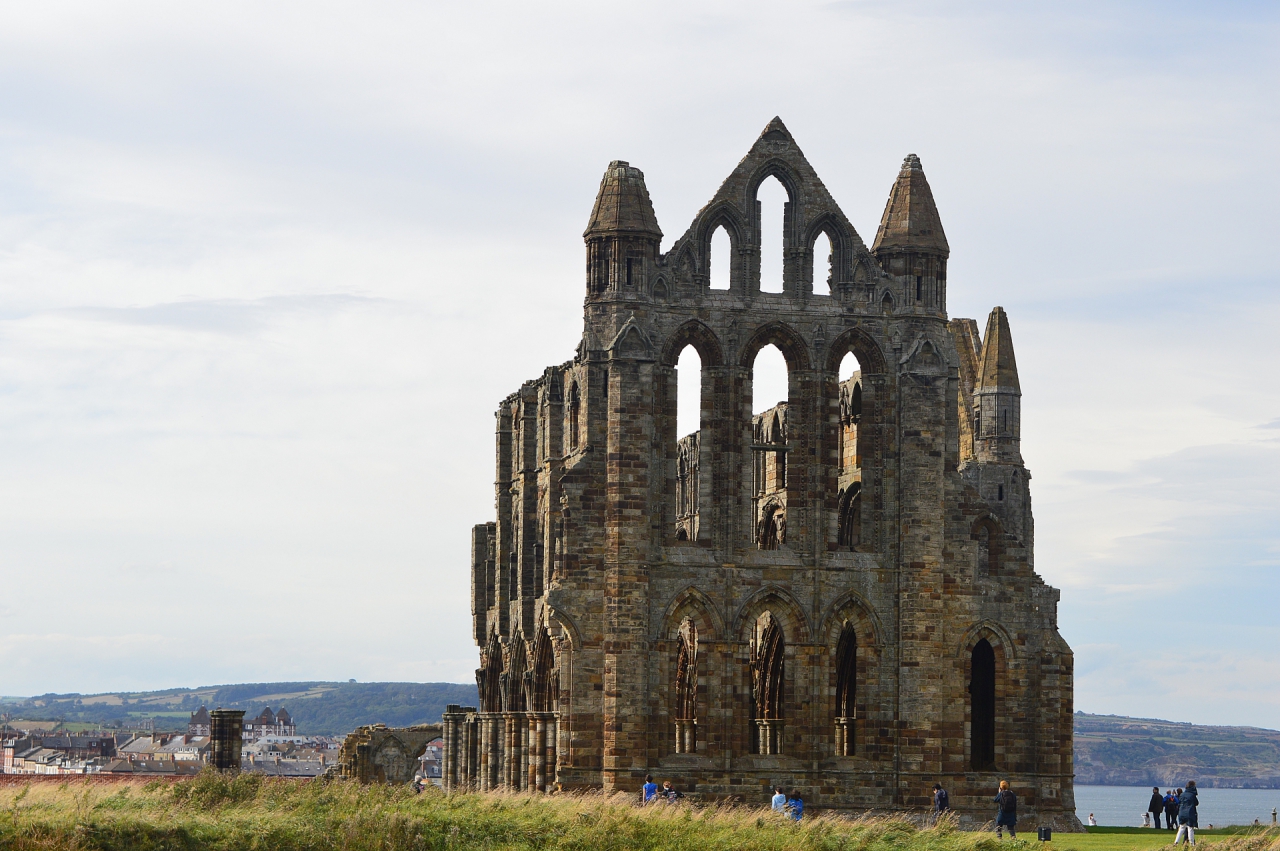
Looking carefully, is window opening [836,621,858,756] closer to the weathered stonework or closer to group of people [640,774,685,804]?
group of people [640,774,685,804]

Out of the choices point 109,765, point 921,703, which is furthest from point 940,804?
point 109,765

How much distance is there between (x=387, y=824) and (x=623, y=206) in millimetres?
17664

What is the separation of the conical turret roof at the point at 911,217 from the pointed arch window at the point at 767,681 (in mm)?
9822

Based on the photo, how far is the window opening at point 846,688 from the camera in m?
50.3

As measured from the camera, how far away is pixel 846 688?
51594 millimetres

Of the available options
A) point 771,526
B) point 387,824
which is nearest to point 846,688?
point 771,526

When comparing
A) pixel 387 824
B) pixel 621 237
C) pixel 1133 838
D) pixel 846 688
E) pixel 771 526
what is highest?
pixel 621 237

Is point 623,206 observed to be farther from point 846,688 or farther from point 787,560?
point 846,688

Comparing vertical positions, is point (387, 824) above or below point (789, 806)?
above

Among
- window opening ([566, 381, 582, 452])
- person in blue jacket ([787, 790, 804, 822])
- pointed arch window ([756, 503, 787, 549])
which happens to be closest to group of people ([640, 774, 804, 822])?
person in blue jacket ([787, 790, 804, 822])

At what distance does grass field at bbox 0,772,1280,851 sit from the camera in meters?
35.7

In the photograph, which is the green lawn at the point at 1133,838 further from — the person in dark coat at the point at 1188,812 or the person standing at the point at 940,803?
the person standing at the point at 940,803

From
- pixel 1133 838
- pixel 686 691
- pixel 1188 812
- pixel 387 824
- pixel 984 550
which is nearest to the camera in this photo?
pixel 387 824

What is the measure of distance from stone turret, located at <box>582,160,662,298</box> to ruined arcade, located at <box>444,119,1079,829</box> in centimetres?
6
